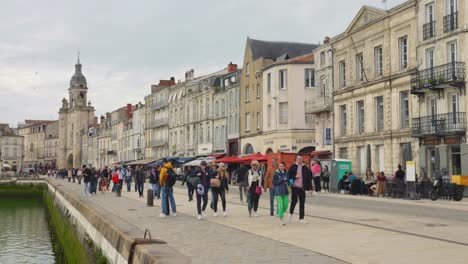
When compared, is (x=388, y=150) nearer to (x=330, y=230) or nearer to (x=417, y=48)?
(x=417, y=48)

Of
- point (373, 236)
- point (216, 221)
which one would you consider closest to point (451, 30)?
point (216, 221)

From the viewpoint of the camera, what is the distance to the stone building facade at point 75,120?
449 feet

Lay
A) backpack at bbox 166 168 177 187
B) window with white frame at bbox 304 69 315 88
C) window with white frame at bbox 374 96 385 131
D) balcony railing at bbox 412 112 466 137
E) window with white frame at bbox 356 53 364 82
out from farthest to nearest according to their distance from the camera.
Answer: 1. window with white frame at bbox 304 69 315 88
2. window with white frame at bbox 356 53 364 82
3. window with white frame at bbox 374 96 385 131
4. balcony railing at bbox 412 112 466 137
5. backpack at bbox 166 168 177 187

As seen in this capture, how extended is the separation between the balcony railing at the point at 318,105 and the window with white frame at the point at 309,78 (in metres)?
3.58

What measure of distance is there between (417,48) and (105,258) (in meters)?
26.3

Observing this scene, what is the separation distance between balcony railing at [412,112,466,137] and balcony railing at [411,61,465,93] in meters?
1.55

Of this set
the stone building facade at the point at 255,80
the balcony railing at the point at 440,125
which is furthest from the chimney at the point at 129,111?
the balcony railing at the point at 440,125

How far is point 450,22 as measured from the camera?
32.6 metres

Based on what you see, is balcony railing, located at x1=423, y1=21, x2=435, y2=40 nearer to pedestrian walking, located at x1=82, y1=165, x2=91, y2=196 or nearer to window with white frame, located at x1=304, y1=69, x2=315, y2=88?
window with white frame, located at x1=304, y1=69, x2=315, y2=88

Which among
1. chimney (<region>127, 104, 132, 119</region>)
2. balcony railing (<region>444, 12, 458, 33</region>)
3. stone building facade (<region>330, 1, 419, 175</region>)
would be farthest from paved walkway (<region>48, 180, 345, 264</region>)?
chimney (<region>127, 104, 132, 119</region>)

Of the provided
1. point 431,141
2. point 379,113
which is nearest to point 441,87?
point 431,141

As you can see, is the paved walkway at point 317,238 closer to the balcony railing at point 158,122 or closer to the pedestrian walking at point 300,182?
the pedestrian walking at point 300,182

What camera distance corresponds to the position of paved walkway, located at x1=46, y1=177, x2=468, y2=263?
9266 millimetres

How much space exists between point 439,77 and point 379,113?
717cm
